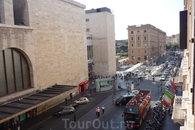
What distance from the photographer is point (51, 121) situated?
78.2 feet

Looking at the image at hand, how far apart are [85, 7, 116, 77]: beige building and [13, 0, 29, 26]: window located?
27446 millimetres

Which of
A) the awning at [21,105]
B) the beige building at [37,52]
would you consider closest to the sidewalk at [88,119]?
the beige building at [37,52]

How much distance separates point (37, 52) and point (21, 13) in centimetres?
533

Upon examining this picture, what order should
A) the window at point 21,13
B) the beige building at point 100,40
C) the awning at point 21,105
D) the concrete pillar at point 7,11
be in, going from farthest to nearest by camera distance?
the beige building at point 100,40 < the window at point 21,13 < the concrete pillar at point 7,11 < the awning at point 21,105

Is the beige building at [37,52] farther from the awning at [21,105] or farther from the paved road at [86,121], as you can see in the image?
the paved road at [86,121]

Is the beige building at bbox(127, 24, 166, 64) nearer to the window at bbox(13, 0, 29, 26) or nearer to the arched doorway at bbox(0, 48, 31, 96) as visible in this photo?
the window at bbox(13, 0, 29, 26)

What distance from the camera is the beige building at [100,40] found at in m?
51.9

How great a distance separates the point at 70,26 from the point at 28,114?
53.8ft

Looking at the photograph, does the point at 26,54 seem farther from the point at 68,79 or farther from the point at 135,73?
the point at 135,73

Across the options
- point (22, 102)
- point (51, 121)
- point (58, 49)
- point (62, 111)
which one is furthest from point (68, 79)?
point (22, 102)

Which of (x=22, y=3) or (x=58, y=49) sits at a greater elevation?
(x=22, y=3)

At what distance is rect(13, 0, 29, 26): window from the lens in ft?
80.6

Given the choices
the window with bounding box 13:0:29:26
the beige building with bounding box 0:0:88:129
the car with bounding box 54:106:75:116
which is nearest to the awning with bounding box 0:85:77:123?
the beige building with bounding box 0:0:88:129

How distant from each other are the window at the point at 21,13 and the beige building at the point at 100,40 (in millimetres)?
27446
